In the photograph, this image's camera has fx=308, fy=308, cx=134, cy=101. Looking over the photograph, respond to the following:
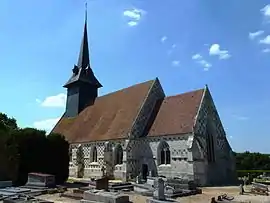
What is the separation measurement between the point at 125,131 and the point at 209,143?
7183 millimetres

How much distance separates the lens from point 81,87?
3712cm

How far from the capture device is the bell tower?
3709cm

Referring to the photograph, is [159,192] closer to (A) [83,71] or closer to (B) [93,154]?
(B) [93,154]

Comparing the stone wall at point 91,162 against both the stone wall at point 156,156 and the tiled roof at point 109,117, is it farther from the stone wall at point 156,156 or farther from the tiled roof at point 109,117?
the stone wall at point 156,156

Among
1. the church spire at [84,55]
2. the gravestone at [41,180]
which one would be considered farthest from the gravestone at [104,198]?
the church spire at [84,55]

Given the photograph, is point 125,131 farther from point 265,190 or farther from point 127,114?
point 265,190

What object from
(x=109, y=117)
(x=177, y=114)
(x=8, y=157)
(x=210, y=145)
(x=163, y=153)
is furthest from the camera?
(x=109, y=117)

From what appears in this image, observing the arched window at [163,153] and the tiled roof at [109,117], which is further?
the tiled roof at [109,117]

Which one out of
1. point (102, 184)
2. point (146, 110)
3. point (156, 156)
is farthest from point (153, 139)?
point (102, 184)

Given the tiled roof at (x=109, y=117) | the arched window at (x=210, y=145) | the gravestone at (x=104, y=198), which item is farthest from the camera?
the tiled roof at (x=109, y=117)

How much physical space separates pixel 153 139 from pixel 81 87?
14850mm

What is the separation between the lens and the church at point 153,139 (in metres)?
23.5

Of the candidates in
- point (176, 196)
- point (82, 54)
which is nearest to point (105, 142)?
point (176, 196)

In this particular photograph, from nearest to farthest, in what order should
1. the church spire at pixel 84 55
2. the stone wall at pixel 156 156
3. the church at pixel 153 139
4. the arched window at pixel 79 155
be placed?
the stone wall at pixel 156 156
the church at pixel 153 139
the arched window at pixel 79 155
the church spire at pixel 84 55
